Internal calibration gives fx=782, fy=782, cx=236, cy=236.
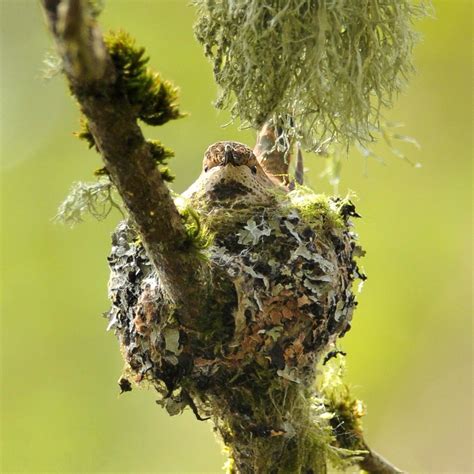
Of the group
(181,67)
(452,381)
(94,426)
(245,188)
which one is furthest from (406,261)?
(245,188)

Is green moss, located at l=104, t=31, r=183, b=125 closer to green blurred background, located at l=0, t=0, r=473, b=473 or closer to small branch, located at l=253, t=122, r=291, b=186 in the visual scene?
small branch, located at l=253, t=122, r=291, b=186

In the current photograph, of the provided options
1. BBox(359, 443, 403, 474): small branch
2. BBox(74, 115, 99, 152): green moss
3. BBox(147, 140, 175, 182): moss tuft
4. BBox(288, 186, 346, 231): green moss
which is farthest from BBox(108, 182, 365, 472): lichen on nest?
BBox(74, 115, 99, 152): green moss

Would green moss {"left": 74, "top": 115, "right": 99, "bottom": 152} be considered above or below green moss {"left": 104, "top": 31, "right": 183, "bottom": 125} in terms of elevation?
below

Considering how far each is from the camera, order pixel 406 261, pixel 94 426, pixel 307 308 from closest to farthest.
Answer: pixel 307 308, pixel 406 261, pixel 94 426

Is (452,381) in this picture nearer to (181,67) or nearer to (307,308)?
(181,67)

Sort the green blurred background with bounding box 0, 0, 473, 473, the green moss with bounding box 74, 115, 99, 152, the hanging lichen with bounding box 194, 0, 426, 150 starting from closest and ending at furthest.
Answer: the green moss with bounding box 74, 115, 99, 152 < the hanging lichen with bounding box 194, 0, 426, 150 < the green blurred background with bounding box 0, 0, 473, 473

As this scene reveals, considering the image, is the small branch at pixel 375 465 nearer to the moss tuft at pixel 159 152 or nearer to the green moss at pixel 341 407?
the green moss at pixel 341 407

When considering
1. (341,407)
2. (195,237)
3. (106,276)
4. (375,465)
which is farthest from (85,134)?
(106,276)
